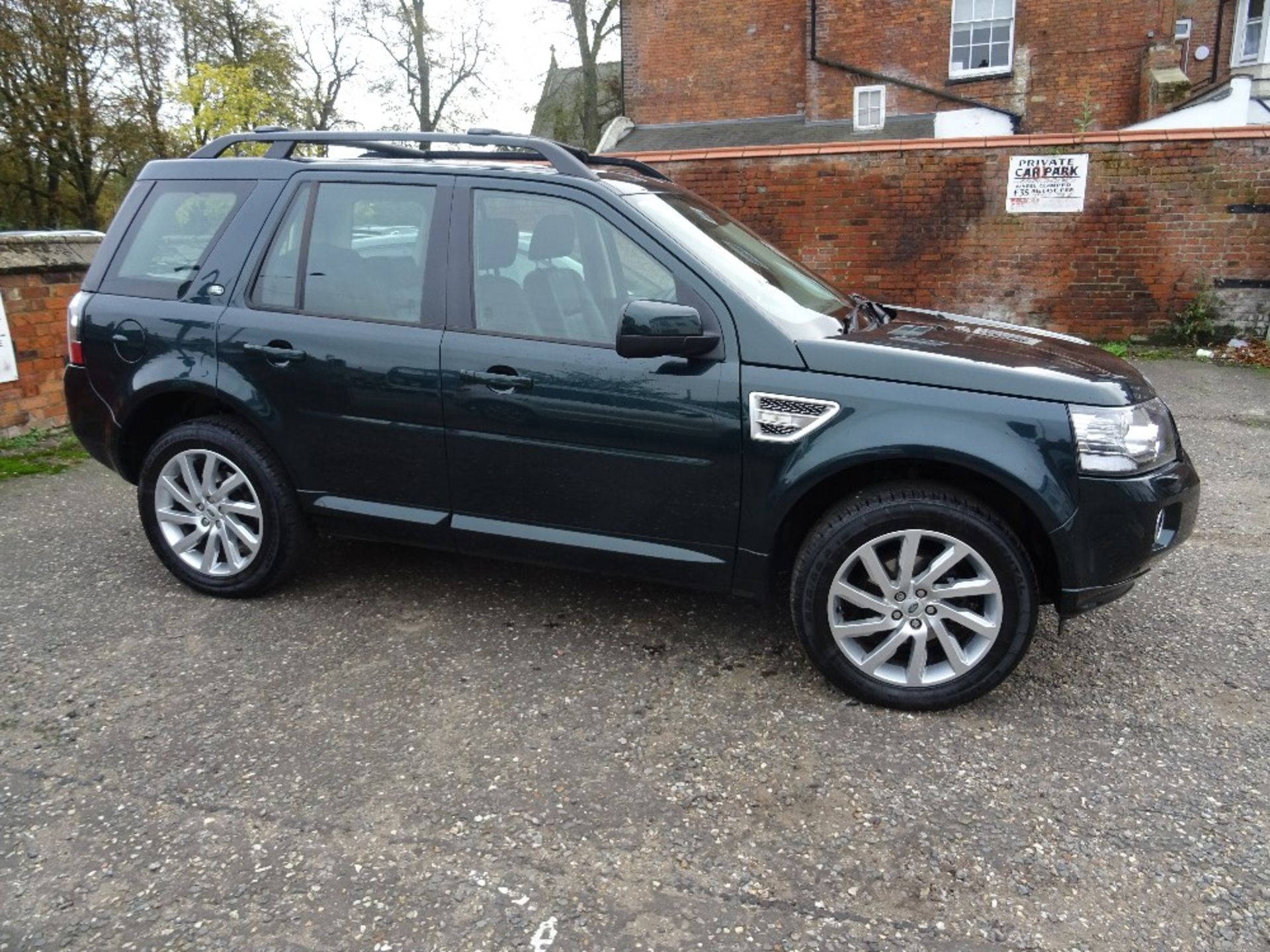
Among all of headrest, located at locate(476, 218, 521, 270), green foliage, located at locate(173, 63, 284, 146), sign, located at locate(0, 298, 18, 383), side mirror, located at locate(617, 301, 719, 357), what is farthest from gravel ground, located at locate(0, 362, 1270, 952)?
green foliage, located at locate(173, 63, 284, 146)

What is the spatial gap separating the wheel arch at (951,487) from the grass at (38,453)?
17.5 ft

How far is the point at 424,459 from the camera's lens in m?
3.65

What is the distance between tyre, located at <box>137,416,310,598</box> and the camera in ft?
12.8

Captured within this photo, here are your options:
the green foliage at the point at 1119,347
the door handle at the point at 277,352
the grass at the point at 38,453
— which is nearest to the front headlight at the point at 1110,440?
the door handle at the point at 277,352

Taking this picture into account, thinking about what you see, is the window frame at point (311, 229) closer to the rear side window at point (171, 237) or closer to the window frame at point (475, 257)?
the window frame at point (475, 257)

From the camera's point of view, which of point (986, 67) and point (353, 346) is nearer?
point (353, 346)

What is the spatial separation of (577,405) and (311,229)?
144cm

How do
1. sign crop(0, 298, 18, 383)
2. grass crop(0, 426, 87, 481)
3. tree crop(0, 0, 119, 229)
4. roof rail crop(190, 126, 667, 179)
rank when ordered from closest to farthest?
roof rail crop(190, 126, 667, 179)
grass crop(0, 426, 87, 481)
sign crop(0, 298, 18, 383)
tree crop(0, 0, 119, 229)

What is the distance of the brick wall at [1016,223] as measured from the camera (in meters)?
9.45

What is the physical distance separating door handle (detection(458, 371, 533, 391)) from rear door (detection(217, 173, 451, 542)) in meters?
0.14

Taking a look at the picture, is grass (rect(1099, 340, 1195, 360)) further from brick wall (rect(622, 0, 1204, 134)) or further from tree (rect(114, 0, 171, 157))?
tree (rect(114, 0, 171, 157))

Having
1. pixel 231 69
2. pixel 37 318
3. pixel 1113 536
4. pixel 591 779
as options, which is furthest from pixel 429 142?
pixel 231 69

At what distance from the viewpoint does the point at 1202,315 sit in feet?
31.6

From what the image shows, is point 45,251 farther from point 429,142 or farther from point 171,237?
point 429,142
